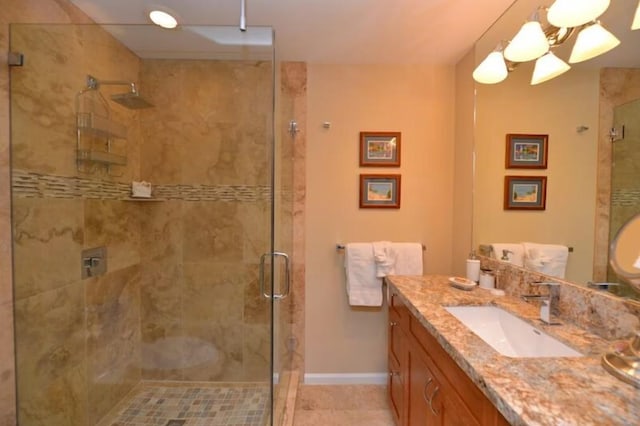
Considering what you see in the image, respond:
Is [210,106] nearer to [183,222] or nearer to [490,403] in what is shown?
[183,222]

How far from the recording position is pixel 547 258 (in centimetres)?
138

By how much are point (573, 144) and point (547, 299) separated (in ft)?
2.36

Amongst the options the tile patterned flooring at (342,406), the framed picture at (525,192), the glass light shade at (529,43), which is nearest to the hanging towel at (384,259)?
the framed picture at (525,192)

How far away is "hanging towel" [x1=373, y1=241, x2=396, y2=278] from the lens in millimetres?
2016

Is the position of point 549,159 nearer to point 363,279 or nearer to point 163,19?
point 363,279

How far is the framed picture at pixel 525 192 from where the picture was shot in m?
1.44

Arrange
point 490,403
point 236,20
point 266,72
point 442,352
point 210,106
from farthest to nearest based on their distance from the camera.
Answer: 1. point 210,106
2. point 266,72
3. point 236,20
4. point 442,352
5. point 490,403

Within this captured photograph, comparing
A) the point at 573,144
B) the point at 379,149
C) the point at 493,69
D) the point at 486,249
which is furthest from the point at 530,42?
the point at 486,249

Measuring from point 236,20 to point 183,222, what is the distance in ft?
4.47

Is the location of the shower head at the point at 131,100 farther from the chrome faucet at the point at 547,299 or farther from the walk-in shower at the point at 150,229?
the chrome faucet at the point at 547,299

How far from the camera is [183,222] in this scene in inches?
79.0

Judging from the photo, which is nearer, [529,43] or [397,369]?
[529,43]

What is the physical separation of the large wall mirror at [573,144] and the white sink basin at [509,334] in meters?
0.30

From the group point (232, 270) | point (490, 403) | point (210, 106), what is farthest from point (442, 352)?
point (210, 106)
